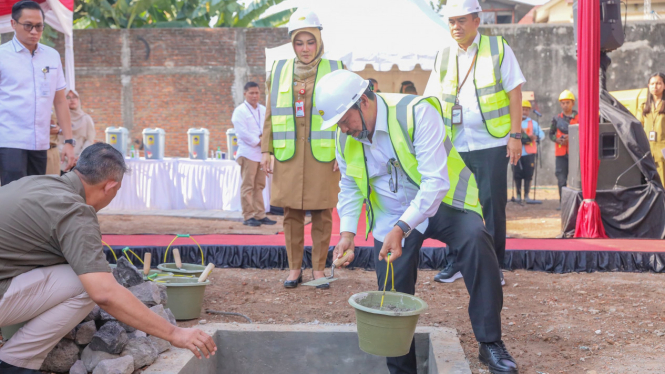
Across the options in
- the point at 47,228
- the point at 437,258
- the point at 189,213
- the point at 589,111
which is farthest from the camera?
the point at 189,213

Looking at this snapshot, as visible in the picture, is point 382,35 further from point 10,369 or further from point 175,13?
point 175,13

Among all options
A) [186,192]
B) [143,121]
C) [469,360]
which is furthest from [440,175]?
[143,121]

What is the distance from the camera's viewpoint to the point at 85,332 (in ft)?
9.73

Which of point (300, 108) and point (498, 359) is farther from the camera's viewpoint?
point (300, 108)

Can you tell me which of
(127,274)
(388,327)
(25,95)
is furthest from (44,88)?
(388,327)

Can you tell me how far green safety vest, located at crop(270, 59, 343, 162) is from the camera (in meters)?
4.43

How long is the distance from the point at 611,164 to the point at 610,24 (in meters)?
1.53

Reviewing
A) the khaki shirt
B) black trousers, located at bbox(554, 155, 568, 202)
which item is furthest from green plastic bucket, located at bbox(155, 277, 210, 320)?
black trousers, located at bbox(554, 155, 568, 202)

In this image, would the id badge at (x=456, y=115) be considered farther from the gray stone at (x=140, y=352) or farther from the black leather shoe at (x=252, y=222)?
the black leather shoe at (x=252, y=222)

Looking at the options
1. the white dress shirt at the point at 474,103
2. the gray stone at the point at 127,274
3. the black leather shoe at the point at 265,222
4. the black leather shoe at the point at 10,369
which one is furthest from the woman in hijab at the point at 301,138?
the black leather shoe at the point at 265,222

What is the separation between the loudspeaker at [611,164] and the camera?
6.81 meters

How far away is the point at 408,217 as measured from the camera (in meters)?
2.63

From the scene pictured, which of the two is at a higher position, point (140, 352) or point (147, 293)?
point (147, 293)

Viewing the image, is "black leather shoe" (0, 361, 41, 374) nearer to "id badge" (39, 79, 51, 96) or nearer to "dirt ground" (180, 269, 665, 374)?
"dirt ground" (180, 269, 665, 374)
